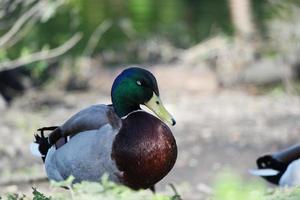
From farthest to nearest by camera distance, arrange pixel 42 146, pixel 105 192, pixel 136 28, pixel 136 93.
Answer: pixel 136 28, pixel 42 146, pixel 136 93, pixel 105 192

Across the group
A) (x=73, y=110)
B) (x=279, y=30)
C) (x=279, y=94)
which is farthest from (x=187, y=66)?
(x=73, y=110)

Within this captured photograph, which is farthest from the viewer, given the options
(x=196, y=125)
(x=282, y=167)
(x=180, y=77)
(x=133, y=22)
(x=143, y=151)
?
(x=133, y=22)

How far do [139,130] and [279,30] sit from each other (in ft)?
34.0

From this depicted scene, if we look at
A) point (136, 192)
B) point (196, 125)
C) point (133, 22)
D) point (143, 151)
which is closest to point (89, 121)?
point (143, 151)

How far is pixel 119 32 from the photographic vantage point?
1834cm

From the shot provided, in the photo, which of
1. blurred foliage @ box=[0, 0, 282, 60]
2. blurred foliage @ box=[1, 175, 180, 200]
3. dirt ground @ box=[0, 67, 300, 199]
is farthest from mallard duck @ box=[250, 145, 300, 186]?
blurred foliage @ box=[0, 0, 282, 60]

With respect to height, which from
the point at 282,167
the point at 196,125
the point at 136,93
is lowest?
the point at 196,125

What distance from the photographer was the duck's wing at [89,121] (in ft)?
14.3

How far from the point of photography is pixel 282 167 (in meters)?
6.49

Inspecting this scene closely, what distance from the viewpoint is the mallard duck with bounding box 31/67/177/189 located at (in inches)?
159

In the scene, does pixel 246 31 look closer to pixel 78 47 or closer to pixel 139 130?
pixel 78 47

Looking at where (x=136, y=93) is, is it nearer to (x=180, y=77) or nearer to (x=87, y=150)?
(x=87, y=150)

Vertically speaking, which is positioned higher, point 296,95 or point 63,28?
point 63,28

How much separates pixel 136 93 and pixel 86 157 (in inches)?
17.8
